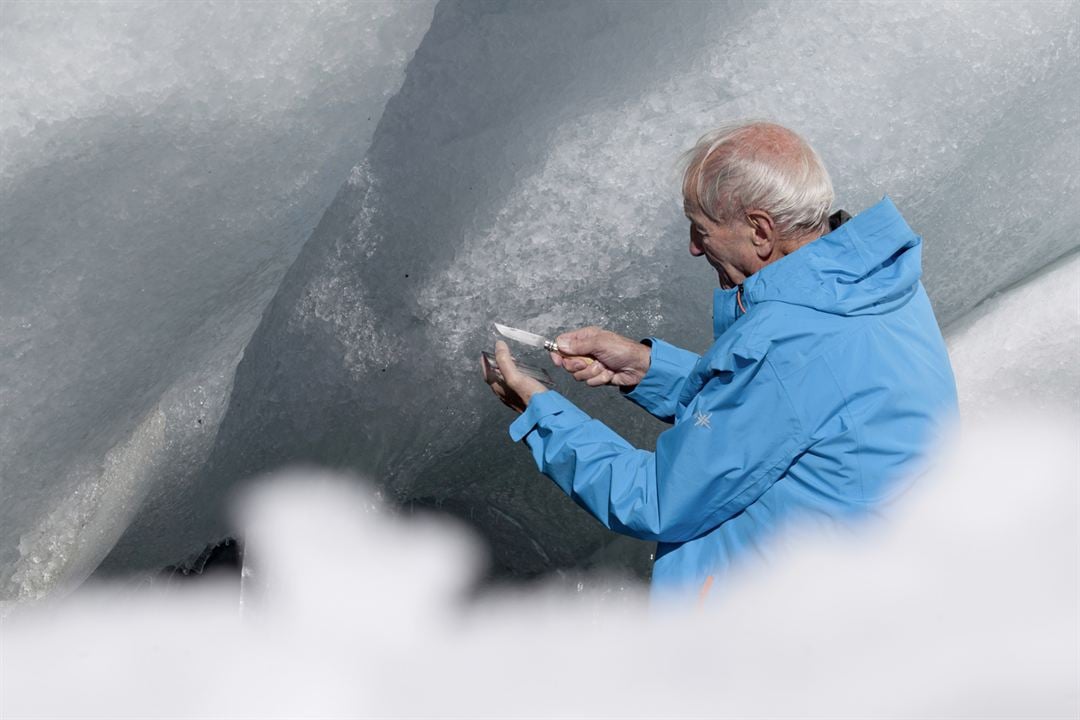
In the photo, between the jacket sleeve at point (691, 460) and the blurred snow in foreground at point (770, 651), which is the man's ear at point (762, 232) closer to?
the jacket sleeve at point (691, 460)

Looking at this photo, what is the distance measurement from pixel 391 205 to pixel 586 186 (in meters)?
0.32

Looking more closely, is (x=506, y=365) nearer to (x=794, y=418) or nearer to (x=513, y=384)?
(x=513, y=384)

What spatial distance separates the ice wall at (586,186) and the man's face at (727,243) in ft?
1.45

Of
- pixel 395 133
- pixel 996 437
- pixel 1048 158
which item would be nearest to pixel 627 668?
pixel 996 437

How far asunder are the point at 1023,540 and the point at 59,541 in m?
1.49

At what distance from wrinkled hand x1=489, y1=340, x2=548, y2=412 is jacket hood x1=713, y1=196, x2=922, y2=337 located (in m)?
0.28

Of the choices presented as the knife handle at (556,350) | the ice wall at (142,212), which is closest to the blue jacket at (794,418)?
the knife handle at (556,350)

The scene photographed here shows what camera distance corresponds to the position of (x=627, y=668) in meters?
0.92

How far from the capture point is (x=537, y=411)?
1228 millimetres

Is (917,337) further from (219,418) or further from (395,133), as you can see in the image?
(219,418)

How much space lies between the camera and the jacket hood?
3.65ft

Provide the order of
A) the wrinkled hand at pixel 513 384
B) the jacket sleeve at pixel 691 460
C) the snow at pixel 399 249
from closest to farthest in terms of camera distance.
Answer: the jacket sleeve at pixel 691 460 < the wrinkled hand at pixel 513 384 < the snow at pixel 399 249

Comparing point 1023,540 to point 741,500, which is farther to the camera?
point 741,500

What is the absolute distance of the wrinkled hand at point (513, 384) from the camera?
130 cm
